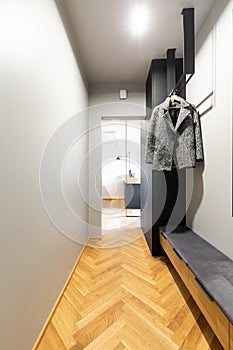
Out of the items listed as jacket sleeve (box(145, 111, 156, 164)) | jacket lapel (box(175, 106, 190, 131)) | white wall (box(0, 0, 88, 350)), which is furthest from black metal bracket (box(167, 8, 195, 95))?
white wall (box(0, 0, 88, 350))

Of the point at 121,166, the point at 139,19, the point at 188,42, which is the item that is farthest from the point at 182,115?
the point at 121,166

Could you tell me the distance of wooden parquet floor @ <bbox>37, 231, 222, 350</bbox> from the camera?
134 cm

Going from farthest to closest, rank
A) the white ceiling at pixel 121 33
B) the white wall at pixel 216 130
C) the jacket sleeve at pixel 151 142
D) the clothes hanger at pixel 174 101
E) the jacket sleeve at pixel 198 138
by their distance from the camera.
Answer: the jacket sleeve at pixel 151 142, the clothes hanger at pixel 174 101, the jacket sleeve at pixel 198 138, the white ceiling at pixel 121 33, the white wall at pixel 216 130

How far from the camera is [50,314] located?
5.09 feet

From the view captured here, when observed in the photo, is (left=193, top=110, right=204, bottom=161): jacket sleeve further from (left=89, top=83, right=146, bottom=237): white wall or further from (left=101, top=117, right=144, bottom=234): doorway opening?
(left=101, top=117, right=144, bottom=234): doorway opening

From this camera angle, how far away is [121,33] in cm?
229

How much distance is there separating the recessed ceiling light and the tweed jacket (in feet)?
2.39

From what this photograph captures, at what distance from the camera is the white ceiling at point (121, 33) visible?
190 centimetres

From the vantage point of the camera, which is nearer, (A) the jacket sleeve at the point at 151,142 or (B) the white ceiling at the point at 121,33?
(B) the white ceiling at the point at 121,33

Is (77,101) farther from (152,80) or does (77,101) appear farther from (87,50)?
(152,80)

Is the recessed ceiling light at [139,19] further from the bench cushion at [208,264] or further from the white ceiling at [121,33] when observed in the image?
the bench cushion at [208,264]

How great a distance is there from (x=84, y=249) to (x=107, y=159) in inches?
217

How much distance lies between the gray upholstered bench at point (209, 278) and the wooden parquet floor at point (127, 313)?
0.23 meters

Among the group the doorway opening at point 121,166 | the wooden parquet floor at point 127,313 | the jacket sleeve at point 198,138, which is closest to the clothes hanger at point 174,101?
the jacket sleeve at point 198,138
